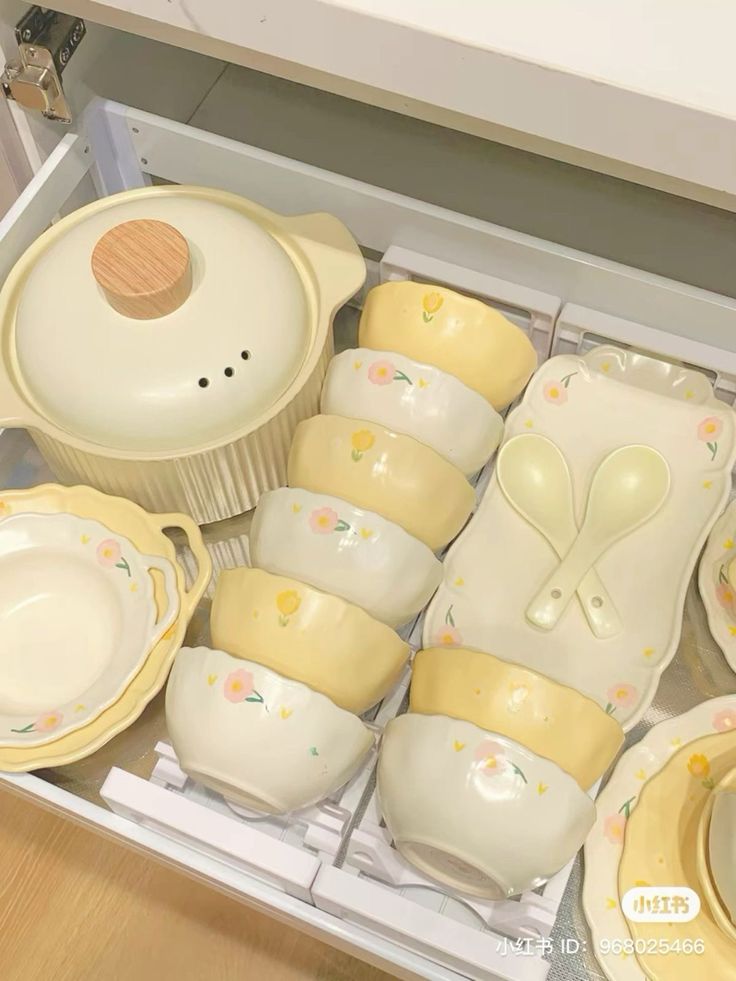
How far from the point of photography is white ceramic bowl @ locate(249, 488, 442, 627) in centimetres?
53

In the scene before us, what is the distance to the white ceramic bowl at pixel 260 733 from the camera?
0.50 metres

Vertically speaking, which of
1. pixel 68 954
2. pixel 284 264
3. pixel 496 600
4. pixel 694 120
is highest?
pixel 694 120

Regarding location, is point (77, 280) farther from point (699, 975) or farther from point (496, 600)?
point (699, 975)

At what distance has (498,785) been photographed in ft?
1.57

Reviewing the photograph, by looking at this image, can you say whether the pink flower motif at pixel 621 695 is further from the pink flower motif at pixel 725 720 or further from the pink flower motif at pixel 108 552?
the pink flower motif at pixel 108 552

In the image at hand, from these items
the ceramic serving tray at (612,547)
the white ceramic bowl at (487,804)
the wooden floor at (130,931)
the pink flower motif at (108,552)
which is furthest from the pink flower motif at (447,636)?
the wooden floor at (130,931)

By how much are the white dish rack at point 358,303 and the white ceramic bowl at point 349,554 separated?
0.08m

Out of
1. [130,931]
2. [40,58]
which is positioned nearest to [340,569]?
[40,58]

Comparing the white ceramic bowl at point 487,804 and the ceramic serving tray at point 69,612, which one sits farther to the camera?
the ceramic serving tray at point 69,612

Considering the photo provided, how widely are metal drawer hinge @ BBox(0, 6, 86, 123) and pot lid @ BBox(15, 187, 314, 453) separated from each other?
0.09m

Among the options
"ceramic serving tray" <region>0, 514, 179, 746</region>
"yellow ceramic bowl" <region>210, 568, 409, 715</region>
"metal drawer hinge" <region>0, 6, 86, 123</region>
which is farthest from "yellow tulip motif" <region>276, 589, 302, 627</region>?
"metal drawer hinge" <region>0, 6, 86, 123</region>

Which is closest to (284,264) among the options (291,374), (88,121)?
A: (291,374)

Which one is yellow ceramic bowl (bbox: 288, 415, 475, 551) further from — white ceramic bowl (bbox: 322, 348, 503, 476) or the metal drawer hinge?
the metal drawer hinge

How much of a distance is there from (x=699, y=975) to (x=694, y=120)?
427 mm
